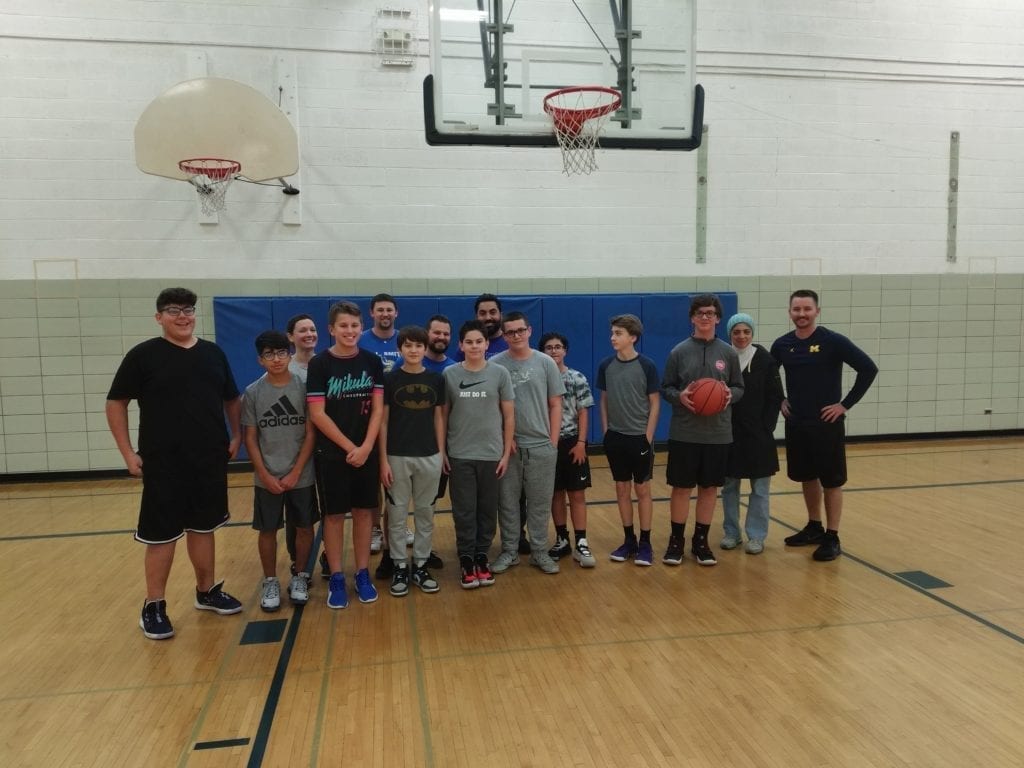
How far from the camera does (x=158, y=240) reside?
727 centimetres

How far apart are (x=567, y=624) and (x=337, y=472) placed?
56.0 inches

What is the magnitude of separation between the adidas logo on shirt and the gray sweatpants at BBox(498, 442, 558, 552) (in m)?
1.26

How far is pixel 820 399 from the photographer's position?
4.56m

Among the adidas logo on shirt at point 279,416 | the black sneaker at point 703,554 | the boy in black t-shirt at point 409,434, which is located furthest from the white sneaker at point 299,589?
the black sneaker at point 703,554

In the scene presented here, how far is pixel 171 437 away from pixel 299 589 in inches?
43.3

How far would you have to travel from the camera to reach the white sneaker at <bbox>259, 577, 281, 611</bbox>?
151 inches

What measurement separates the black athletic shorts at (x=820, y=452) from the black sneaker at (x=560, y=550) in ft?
5.00

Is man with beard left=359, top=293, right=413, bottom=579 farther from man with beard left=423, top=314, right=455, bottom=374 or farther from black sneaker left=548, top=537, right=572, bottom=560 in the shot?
black sneaker left=548, top=537, right=572, bottom=560

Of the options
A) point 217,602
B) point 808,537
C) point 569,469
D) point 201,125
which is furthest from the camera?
point 201,125

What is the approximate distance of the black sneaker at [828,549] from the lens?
4.53m

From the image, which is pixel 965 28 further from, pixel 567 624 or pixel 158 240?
pixel 158 240

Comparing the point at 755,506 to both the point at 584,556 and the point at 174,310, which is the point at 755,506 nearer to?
the point at 584,556

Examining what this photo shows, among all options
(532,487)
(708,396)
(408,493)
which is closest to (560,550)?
(532,487)

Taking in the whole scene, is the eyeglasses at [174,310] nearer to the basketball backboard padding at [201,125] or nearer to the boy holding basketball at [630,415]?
the boy holding basketball at [630,415]
